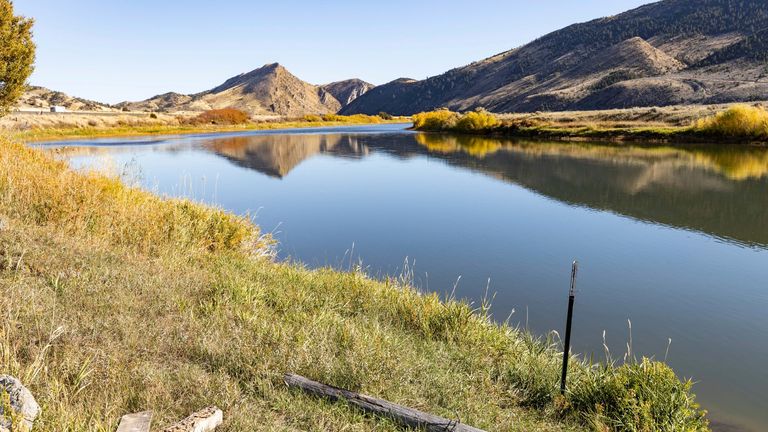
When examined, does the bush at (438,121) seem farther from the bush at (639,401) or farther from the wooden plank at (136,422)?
the wooden plank at (136,422)

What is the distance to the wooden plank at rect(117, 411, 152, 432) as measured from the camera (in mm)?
3602

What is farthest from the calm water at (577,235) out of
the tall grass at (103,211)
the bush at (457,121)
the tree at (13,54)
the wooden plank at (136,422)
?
the bush at (457,121)

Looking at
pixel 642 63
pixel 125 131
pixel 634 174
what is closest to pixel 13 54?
pixel 634 174

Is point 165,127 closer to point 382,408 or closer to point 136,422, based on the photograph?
point 136,422

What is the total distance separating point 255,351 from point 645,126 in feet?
168

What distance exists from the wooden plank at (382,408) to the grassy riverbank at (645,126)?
149ft

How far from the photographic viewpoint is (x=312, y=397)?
176 inches

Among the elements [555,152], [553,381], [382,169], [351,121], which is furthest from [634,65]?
[553,381]

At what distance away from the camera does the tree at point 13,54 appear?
15.5 meters

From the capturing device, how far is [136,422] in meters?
3.70

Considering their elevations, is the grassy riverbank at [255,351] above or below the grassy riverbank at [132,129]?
below

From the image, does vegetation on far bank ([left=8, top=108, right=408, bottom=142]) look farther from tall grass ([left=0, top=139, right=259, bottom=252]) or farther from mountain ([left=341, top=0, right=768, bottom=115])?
mountain ([left=341, top=0, right=768, bottom=115])

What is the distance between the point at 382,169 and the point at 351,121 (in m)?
101

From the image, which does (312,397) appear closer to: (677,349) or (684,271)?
(677,349)
